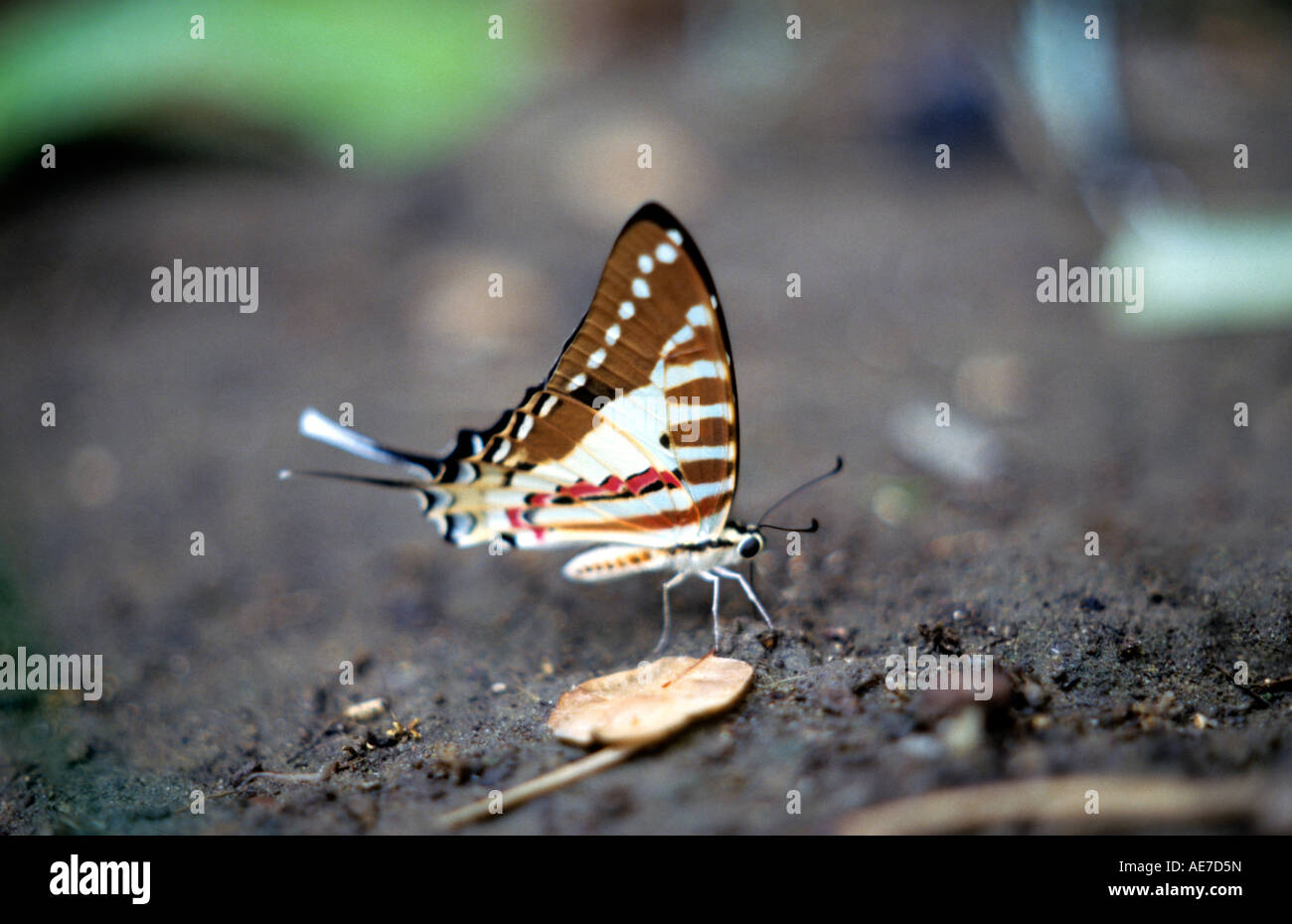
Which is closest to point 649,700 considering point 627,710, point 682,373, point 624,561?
point 627,710

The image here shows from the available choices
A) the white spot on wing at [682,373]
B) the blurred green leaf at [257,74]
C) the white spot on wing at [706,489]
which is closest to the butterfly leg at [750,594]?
the white spot on wing at [706,489]

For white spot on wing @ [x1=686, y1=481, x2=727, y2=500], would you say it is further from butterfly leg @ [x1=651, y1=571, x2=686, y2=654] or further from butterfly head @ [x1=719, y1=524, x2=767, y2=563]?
butterfly leg @ [x1=651, y1=571, x2=686, y2=654]

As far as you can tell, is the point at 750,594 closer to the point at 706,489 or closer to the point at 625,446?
the point at 706,489

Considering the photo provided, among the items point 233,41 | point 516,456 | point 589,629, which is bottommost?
point 589,629
